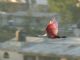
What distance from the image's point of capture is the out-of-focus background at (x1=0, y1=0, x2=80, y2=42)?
28406mm

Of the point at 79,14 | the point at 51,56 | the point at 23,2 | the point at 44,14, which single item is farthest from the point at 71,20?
the point at 51,56

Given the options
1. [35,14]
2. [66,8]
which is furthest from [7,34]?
[35,14]

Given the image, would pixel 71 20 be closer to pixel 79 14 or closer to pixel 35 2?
pixel 79 14

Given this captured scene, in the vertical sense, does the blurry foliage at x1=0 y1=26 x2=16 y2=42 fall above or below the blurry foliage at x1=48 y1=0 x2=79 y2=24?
below

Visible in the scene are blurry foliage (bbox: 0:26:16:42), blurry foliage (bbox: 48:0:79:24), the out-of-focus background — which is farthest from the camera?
the out-of-focus background

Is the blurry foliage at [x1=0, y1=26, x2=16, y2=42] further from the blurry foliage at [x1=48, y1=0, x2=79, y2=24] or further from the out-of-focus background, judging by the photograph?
the blurry foliage at [x1=48, y1=0, x2=79, y2=24]

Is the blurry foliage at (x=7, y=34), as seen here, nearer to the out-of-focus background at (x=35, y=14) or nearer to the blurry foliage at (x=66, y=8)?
the out-of-focus background at (x=35, y=14)

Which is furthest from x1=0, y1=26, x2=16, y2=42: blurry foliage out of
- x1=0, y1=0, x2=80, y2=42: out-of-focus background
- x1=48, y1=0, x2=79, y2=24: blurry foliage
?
x1=48, y1=0, x2=79, y2=24: blurry foliage

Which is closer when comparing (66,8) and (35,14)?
(66,8)

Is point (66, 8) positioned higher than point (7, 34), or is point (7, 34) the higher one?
point (66, 8)

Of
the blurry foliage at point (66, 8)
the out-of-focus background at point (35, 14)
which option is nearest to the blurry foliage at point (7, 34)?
the out-of-focus background at point (35, 14)

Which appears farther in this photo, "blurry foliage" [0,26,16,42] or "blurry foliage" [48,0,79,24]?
"blurry foliage" [48,0,79,24]

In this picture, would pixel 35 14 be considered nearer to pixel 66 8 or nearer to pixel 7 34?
pixel 66 8

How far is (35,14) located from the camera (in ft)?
112
